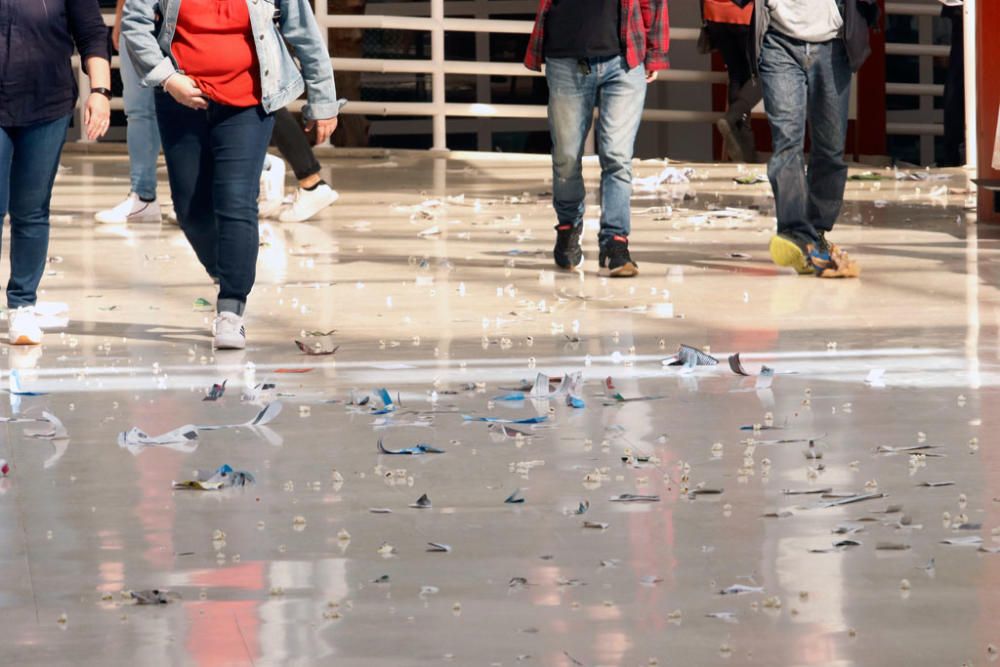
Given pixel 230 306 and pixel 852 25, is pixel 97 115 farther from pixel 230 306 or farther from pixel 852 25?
pixel 852 25

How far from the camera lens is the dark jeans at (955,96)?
15234mm

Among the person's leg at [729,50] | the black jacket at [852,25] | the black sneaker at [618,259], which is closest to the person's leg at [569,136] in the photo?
the black sneaker at [618,259]

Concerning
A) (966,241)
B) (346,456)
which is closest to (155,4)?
(346,456)

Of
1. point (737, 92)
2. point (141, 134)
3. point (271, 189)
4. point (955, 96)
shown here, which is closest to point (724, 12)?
point (737, 92)

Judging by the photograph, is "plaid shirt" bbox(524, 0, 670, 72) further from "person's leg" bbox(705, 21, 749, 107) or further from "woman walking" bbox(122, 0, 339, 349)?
"person's leg" bbox(705, 21, 749, 107)

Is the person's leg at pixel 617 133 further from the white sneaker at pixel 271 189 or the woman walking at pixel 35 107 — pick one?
the white sneaker at pixel 271 189

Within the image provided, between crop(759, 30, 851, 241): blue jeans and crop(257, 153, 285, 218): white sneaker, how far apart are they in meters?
3.75

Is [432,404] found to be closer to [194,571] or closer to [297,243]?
[194,571]

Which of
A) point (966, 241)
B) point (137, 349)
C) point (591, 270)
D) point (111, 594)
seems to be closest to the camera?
point (111, 594)

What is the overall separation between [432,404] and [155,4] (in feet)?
6.07

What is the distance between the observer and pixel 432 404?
5676mm

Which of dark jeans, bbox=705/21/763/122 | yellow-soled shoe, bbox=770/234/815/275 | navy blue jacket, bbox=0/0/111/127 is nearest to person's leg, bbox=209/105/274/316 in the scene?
navy blue jacket, bbox=0/0/111/127

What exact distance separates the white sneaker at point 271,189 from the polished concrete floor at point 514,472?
2.37m

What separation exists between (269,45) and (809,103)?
2.77 m
